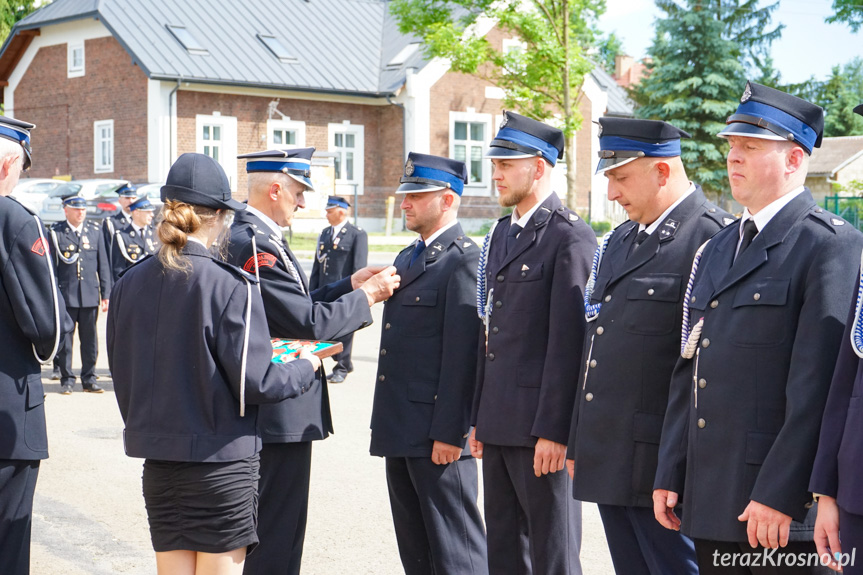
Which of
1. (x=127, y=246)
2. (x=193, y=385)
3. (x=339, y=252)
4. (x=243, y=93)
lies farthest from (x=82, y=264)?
(x=243, y=93)

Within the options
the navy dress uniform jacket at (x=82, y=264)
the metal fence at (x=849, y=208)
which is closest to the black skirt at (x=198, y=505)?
the navy dress uniform jacket at (x=82, y=264)

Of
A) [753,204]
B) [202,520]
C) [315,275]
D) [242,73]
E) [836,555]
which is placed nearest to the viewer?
[836,555]

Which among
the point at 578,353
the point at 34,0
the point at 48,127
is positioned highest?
the point at 34,0

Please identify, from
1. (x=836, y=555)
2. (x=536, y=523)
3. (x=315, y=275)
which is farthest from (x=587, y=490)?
(x=315, y=275)

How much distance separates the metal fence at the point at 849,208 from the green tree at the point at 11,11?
32.7 metres

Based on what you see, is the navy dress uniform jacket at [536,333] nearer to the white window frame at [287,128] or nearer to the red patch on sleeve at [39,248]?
the red patch on sleeve at [39,248]

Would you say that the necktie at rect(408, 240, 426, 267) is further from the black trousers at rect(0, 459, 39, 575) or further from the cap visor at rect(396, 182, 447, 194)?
the black trousers at rect(0, 459, 39, 575)

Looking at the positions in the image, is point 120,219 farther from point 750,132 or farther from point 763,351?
point 763,351

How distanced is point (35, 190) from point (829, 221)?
29.9 meters

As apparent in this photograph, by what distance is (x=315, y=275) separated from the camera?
47.0 feet

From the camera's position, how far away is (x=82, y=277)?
43.3 ft

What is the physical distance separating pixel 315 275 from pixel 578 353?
32.9 ft

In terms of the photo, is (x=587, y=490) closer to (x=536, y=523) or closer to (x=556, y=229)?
(x=536, y=523)

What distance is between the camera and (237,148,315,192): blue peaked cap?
4.88 meters
